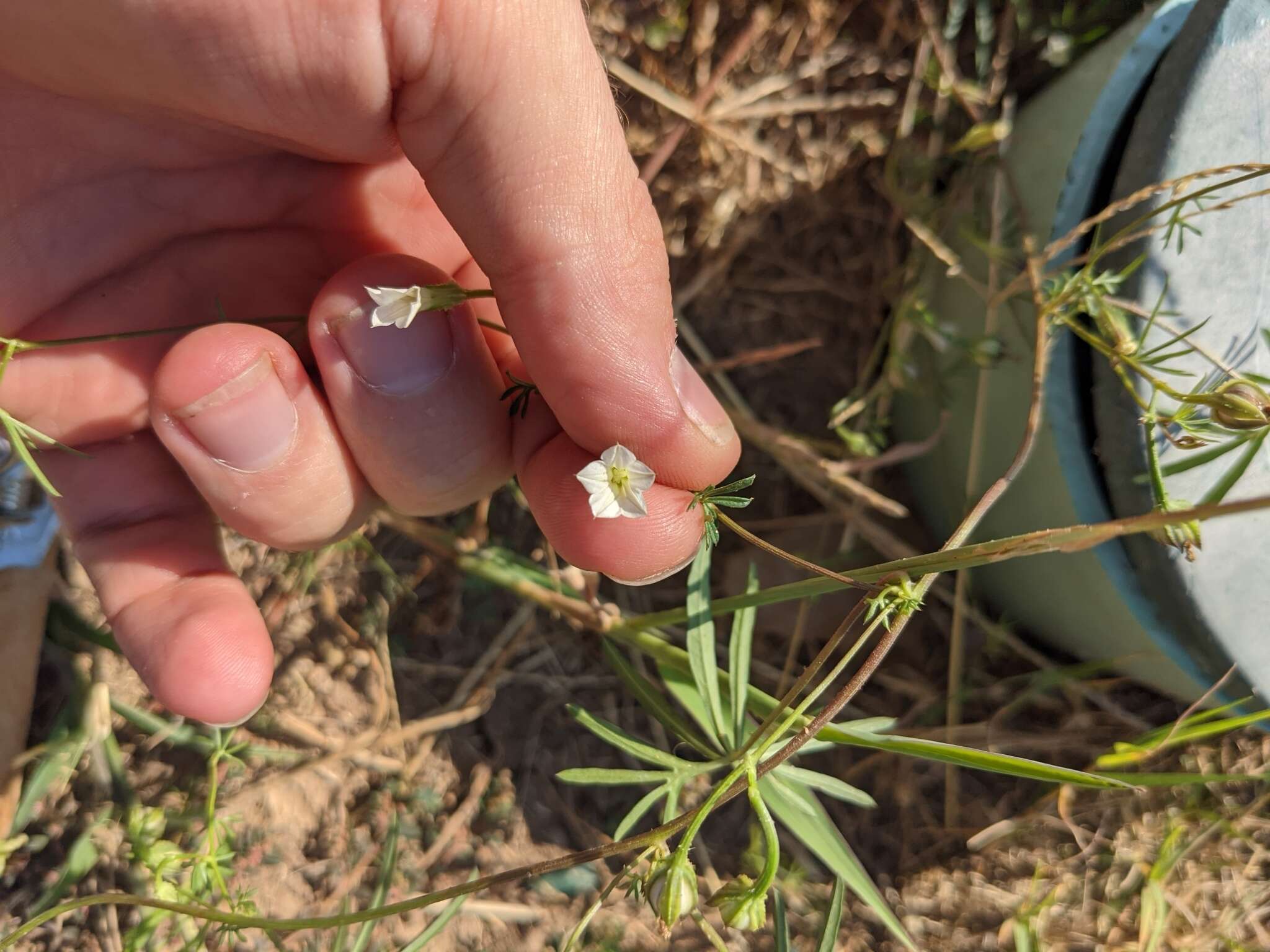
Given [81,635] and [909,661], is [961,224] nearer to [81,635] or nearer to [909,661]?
[909,661]

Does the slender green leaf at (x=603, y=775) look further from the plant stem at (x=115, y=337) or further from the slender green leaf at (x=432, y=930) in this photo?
the plant stem at (x=115, y=337)

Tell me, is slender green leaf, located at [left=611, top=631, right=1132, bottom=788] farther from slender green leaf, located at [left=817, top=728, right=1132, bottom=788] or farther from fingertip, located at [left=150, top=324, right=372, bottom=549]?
fingertip, located at [left=150, top=324, right=372, bottom=549]

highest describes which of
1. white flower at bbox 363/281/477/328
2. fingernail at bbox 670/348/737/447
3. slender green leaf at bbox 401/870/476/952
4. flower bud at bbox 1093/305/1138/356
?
flower bud at bbox 1093/305/1138/356

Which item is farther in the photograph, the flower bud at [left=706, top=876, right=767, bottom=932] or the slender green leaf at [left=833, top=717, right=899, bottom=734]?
the slender green leaf at [left=833, top=717, right=899, bottom=734]

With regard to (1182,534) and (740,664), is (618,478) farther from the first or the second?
(1182,534)

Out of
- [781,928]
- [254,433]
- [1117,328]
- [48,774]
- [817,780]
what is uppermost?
[1117,328]

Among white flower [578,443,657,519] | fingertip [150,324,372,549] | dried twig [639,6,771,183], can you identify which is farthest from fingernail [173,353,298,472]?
dried twig [639,6,771,183]

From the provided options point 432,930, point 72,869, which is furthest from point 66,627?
point 432,930

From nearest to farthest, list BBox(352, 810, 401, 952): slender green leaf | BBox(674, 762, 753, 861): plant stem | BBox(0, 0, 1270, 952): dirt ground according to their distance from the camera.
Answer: BBox(674, 762, 753, 861): plant stem
BBox(352, 810, 401, 952): slender green leaf
BBox(0, 0, 1270, 952): dirt ground
